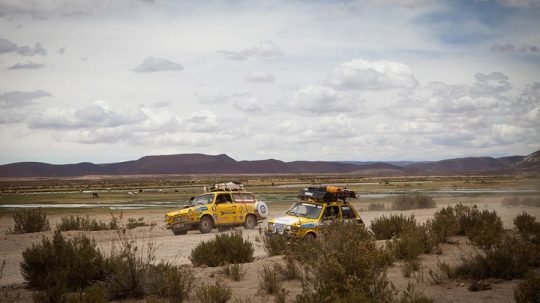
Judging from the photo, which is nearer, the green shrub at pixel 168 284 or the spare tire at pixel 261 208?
the green shrub at pixel 168 284

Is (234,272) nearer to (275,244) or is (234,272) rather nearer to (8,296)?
(275,244)

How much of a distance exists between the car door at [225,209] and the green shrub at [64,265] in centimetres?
1179

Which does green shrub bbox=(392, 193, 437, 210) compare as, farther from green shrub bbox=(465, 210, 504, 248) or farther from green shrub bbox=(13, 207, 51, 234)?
green shrub bbox=(13, 207, 51, 234)

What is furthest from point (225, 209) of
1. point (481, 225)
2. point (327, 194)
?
point (481, 225)

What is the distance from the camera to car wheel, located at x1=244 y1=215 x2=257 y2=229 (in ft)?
76.0

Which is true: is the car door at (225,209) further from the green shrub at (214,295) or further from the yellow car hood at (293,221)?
the green shrub at (214,295)

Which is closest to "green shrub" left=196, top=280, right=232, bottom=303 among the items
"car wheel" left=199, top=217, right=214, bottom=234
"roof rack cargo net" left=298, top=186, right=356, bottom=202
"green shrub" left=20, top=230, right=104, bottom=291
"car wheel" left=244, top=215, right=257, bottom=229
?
"green shrub" left=20, top=230, right=104, bottom=291

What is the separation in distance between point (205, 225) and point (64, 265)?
38.7ft

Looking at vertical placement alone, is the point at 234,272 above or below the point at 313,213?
below

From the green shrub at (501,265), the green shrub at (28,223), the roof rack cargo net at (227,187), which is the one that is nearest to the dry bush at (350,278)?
the green shrub at (501,265)

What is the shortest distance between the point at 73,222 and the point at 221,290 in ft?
55.9

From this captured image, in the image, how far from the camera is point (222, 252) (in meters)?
13.0

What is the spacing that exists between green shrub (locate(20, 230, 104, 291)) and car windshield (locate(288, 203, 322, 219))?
7.06m

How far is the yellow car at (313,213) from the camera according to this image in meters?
15.0
